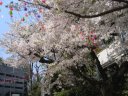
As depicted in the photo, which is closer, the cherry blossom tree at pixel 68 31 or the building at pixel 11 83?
the cherry blossom tree at pixel 68 31

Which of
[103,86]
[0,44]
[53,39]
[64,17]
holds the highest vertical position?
[0,44]

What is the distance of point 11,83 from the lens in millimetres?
45750

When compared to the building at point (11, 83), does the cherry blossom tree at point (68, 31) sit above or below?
below

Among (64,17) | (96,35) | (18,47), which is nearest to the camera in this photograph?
(64,17)

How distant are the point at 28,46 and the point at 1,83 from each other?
26.5 meters

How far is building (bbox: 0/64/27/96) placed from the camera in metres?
44.4

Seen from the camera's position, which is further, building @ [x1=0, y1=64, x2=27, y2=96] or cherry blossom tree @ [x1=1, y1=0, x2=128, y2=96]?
building @ [x1=0, y1=64, x2=27, y2=96]

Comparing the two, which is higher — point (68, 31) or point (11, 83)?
point (11, 83)

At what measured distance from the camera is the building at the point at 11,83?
44406 millimetres

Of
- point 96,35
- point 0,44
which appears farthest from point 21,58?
point 96,35

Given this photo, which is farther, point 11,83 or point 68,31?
point 11,83

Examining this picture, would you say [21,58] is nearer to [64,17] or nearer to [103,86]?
[103,86]

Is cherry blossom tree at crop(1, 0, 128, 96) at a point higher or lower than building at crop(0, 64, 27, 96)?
lower

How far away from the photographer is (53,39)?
16.1m
